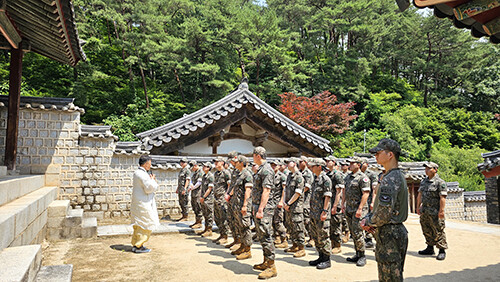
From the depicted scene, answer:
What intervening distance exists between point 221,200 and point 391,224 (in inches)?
210

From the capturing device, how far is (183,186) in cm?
1127

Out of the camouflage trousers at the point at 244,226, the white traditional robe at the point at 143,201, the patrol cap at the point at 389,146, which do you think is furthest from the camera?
the white traditional robe at the point at 143,201

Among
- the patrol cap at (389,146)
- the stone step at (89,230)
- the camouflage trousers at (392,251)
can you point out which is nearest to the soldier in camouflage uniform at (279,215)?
the camouflage trousers at (392,251)

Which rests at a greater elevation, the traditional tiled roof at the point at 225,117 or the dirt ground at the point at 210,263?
the traditional tiled roof at the point at 225,117

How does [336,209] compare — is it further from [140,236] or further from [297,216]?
[140,236]

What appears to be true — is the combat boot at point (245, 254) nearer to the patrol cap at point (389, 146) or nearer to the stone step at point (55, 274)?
the stone step at point (55, 274)

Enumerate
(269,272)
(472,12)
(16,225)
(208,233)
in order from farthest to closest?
(208,233), (269,272), (472,12), (16,225)

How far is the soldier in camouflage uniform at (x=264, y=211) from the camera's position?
18.3 ft

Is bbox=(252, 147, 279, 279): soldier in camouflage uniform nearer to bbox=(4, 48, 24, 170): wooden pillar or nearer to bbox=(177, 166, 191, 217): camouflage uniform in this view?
bbox=(177, 166, 191, 217): camouflage uniform

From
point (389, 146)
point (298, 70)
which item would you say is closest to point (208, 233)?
point (389, 146)

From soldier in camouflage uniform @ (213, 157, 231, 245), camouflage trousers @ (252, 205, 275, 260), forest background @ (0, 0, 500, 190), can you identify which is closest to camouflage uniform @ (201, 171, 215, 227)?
soldier in camouflage uniform @ (213, 157, 231, 245)

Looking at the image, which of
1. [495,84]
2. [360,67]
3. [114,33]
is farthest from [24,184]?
[495,84]

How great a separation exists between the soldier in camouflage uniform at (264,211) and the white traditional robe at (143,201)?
97.5 inches

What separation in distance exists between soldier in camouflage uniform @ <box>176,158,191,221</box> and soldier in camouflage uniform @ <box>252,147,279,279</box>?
210 inches
